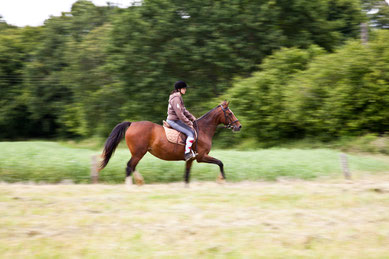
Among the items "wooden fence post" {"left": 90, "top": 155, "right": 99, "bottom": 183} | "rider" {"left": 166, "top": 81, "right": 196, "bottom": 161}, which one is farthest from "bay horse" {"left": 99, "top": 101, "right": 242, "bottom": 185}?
"wooden fence post" {"left": 90, "top": 155, "right": 99, "bottom": 183}

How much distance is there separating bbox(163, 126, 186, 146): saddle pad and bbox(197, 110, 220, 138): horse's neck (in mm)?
644

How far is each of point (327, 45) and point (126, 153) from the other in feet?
50.9

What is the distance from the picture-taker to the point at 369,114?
17.4 metres

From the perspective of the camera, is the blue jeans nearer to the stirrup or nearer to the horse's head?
the stirrup

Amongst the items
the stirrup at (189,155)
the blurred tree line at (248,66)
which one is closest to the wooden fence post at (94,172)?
the stirrup at (189,155)

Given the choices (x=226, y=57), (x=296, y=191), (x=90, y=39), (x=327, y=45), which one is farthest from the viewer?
(x=90, y=39)

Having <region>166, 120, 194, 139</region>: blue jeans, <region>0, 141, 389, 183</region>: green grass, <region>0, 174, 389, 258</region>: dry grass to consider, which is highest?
<region>166, 120, 194, 139</region>: blue jeans

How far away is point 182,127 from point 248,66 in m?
13.3

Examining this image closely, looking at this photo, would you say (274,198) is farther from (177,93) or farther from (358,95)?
(358,95)

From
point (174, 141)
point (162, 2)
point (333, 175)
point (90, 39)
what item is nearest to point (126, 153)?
point (174, 141)

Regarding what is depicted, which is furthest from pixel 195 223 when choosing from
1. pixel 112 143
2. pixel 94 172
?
pixel 94 172

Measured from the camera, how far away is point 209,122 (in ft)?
36.6

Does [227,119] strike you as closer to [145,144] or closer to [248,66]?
[145,144]

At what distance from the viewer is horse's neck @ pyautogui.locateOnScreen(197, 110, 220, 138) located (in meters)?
11.0
